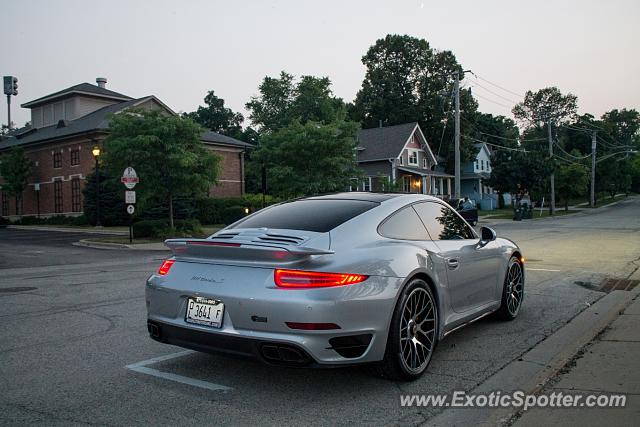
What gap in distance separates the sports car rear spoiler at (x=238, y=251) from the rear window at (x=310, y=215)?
0.54m

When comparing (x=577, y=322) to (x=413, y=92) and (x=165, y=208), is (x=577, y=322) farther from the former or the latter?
(x=413, y=92)

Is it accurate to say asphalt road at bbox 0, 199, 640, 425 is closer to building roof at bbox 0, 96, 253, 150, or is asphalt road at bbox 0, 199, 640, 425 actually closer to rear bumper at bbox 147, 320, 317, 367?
rear bumper at bbox 147, 320, 317, 367

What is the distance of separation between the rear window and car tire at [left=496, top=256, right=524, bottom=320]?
2.31 m

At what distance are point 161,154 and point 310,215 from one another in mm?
18141

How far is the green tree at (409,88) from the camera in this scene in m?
66.2

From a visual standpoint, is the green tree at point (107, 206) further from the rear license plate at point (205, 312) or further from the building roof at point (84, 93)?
the rear license plate at point (205, 312)

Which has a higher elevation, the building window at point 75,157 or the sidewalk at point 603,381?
the building window at point 75,157

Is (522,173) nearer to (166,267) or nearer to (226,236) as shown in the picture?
(226,236)

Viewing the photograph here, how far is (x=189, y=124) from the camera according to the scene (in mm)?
22500

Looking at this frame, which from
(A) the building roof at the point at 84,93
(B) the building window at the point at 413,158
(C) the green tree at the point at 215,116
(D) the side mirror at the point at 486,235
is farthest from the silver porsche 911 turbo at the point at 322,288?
(C) the green tree at the point at 215,116

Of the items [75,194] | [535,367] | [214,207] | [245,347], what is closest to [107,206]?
[75,194]

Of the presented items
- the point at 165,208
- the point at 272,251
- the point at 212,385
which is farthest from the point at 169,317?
the point at 165,208

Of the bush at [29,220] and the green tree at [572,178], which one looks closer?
the bush at [29,220]

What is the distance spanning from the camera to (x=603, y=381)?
419cm
